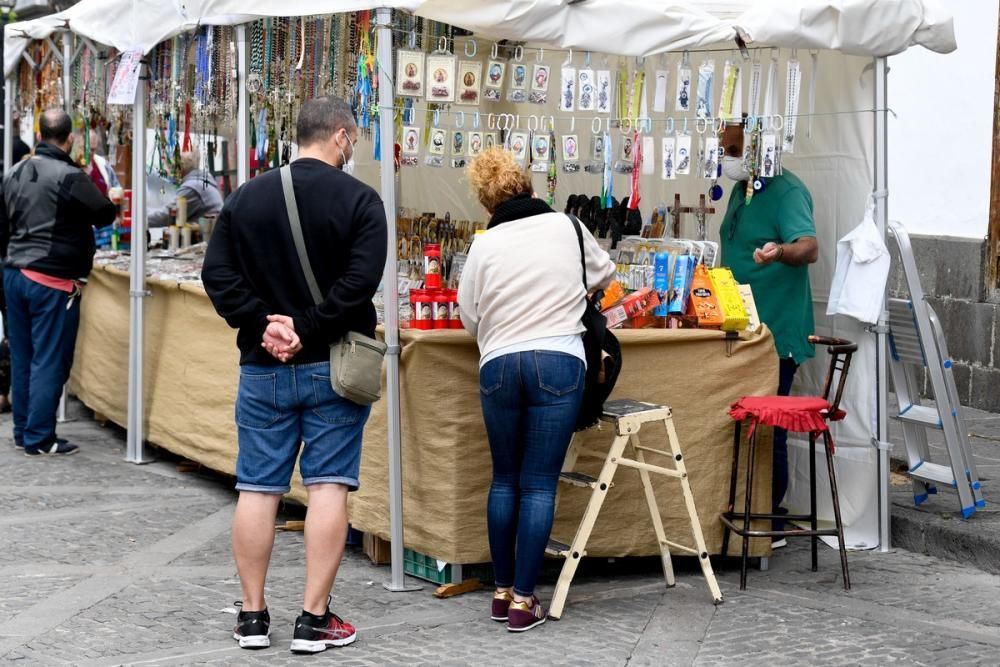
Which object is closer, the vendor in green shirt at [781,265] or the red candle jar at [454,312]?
the red candle jar at [454,312]

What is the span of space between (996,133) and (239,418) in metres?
6.15

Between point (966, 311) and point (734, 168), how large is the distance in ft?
12.2

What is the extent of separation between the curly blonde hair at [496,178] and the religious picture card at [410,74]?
577 mm

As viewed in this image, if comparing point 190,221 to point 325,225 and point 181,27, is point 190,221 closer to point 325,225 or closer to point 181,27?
point 181,27

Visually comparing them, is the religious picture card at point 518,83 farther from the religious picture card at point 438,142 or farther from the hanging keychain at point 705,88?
the hanging keychain at point 705,88

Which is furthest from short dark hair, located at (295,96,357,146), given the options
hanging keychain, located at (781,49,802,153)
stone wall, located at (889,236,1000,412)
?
stone wall, located at (889,236,1000,412)

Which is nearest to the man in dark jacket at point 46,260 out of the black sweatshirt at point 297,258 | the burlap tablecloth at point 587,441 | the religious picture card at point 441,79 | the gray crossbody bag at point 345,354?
the burlap tablecloth at point 587,441

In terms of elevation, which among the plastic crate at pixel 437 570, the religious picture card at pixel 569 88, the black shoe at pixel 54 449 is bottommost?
the black shoe at pixel 54 449

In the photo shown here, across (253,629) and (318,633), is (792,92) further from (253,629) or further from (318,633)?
(253,629)

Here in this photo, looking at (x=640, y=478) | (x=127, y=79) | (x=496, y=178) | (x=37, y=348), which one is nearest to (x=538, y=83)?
(x=496, y=178)

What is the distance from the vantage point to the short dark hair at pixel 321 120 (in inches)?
193

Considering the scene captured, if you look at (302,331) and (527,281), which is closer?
(302,331)

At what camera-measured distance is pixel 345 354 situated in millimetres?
4836

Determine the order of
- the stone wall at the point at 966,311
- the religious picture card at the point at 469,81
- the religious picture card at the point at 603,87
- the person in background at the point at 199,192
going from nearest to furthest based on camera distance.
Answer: the religious picture card at the point at 469,81, the religious picture card at the point at 603,87, the stone wall at the point at 966,311, the person in background at the point at 199,192
